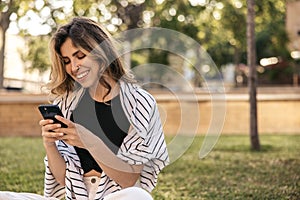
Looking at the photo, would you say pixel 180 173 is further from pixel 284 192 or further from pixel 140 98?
pixel 140 98

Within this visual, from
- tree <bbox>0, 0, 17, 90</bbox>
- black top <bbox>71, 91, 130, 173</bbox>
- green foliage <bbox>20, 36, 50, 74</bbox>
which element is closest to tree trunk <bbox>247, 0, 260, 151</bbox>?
tree <bbox>0, 0, 17, 90</bbox>

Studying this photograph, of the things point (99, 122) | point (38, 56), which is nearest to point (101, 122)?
point (99, 122)

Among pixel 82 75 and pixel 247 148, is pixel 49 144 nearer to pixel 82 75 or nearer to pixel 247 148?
pixel 82 75

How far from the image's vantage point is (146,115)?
2156 millimetres

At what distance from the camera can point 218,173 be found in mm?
4840

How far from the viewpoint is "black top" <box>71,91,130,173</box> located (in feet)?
7.28

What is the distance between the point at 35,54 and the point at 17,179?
48.7 feet

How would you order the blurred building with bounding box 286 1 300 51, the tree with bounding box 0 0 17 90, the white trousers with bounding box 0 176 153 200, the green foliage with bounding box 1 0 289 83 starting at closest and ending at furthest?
1. the white trousers with bounding box 0 176 153 200
2. the tree with bounding box 0 0 17 90
3. the green foliage with bounding box 1 0 289 83
4. the blurred building with bounding box 286 1 300 51

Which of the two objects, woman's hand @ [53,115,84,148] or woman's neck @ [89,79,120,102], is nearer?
woman's hand @ [53,115,84,148]

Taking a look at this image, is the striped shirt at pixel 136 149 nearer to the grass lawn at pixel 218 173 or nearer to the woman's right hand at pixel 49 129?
the woman's right hand at pixel 49 129

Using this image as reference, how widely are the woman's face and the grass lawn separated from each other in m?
1.69

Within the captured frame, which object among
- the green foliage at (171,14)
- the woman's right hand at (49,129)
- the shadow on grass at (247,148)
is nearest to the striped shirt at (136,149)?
the woman's right hand at (49,129)

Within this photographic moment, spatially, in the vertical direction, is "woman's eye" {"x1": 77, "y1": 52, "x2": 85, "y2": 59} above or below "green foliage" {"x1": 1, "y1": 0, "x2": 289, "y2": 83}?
above

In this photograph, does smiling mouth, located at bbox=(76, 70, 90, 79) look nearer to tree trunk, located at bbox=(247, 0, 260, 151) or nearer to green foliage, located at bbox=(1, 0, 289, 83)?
tree trunk, located at bbox=(247, 0, 260, 151)
